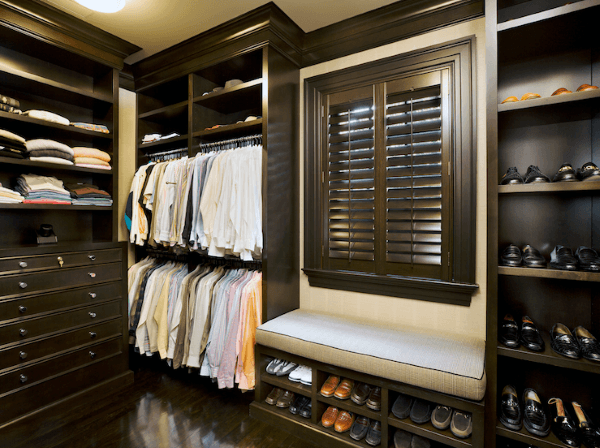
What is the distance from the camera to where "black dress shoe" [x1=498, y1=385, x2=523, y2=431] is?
1430mm

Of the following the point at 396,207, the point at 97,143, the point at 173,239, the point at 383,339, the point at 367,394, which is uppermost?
the point at 97,143

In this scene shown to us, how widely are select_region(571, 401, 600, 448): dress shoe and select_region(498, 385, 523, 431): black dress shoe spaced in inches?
8.8

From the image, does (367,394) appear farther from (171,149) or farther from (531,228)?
(171,149)

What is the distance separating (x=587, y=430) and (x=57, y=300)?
2996 mm

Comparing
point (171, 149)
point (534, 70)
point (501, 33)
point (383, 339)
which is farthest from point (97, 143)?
point (534, 70)

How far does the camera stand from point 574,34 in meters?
1.50

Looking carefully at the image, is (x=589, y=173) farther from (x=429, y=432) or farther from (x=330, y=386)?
(x=330, y=386)

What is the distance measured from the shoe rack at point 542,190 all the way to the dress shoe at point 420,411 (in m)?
0.27

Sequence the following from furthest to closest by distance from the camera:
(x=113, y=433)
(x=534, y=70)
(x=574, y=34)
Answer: (x=113, y=433)
(x=534, y=70)
(x=574, y=34)

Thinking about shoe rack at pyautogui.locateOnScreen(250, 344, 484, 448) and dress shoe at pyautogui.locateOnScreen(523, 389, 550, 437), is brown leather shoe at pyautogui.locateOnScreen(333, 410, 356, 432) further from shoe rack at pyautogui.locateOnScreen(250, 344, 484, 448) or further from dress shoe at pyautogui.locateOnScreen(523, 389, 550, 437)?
dress shoe at pyautogui.locateOnScreen(523, 389, 550, 437)

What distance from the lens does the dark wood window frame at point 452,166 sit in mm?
1850

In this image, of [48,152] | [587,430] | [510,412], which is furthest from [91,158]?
A: [587,430]

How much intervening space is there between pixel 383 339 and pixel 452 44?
1834mm

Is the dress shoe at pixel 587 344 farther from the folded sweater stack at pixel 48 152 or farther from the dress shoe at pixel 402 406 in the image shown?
the folded sweater stack at pixel 48 152
